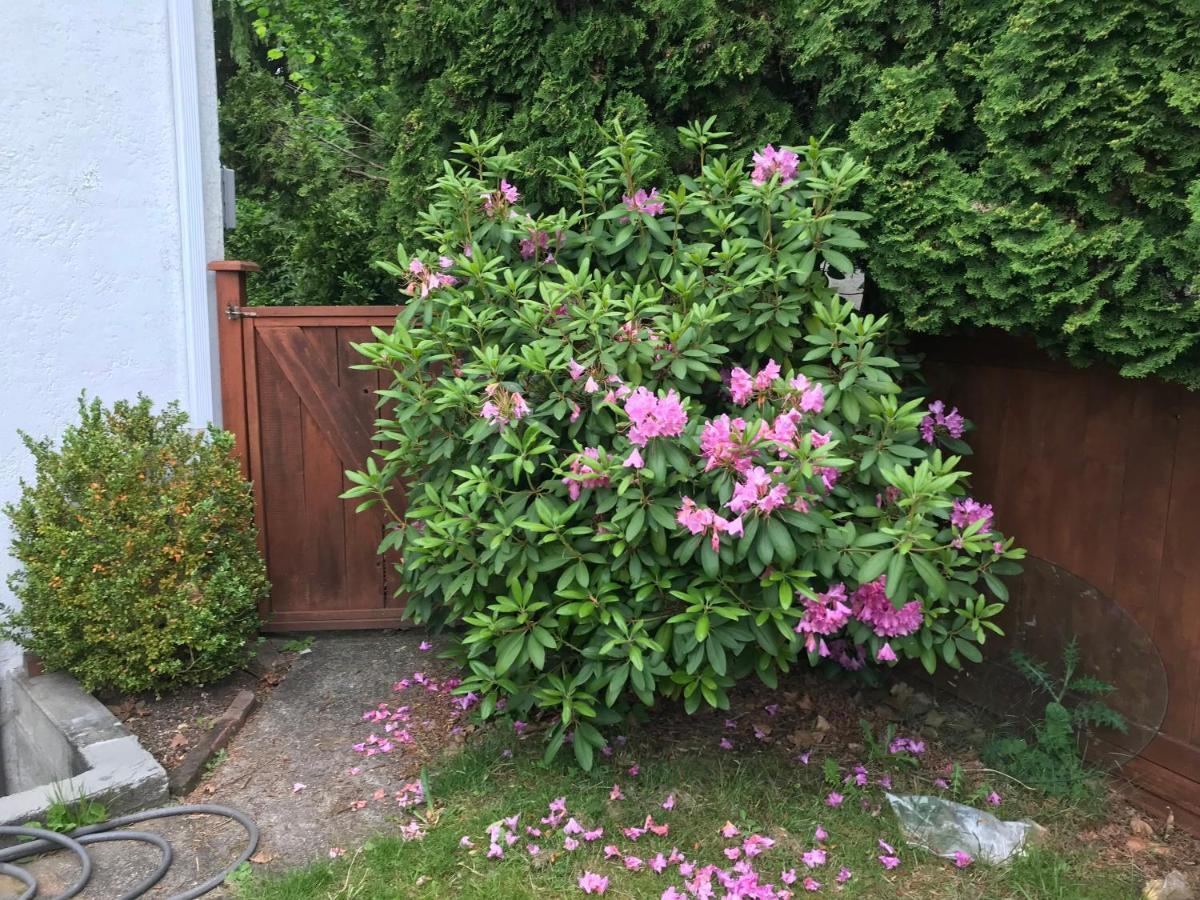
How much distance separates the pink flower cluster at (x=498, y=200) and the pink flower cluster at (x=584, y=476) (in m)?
1.25

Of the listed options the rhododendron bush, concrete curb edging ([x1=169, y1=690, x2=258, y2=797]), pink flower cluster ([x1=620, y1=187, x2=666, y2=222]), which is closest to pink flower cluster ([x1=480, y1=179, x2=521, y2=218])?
the rhododendron bush

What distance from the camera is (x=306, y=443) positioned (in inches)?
185

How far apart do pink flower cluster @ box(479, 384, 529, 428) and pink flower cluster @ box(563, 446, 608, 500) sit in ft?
0.89

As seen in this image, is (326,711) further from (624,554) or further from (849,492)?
(849,492)

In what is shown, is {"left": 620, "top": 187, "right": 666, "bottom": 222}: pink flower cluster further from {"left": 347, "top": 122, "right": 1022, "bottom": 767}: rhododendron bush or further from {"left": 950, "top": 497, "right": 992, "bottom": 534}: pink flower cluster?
{"left": 950, "top": 497, "right": 992, "bottom": 534}: pink flower cluster

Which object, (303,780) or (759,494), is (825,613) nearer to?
(759,494)

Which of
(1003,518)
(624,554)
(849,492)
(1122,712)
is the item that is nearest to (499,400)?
(624,554)

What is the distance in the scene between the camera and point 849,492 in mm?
3029

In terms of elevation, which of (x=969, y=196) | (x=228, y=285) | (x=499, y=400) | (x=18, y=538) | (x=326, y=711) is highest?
(x=969, y=196)

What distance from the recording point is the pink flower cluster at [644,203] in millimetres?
3506

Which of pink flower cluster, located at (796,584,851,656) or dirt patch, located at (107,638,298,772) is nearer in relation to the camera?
pink flower cluster, located at (796,584,851,656)

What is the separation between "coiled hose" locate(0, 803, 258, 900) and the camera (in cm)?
284

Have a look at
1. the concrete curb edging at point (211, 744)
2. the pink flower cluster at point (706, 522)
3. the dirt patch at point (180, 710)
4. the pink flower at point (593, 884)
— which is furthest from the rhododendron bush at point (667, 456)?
the dirt patch at point (180, 710)

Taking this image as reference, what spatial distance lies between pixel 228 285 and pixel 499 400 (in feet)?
7.34
